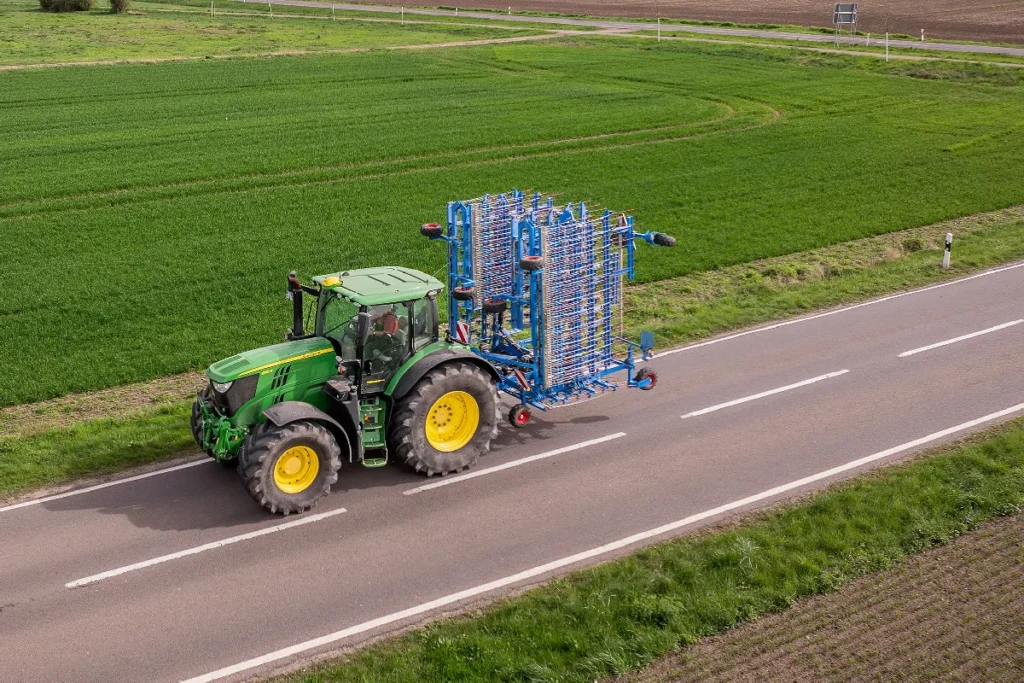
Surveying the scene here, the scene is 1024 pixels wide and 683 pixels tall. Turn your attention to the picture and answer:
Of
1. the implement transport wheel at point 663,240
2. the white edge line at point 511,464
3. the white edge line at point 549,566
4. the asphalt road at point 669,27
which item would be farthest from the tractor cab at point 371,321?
the asphalt road at point 669,27

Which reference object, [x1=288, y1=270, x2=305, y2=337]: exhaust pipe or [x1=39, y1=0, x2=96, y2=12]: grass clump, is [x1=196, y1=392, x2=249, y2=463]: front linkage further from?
[x1=39, y1=0, x2=96, y2=12]: grass clump

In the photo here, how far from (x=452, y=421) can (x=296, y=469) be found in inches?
91.6

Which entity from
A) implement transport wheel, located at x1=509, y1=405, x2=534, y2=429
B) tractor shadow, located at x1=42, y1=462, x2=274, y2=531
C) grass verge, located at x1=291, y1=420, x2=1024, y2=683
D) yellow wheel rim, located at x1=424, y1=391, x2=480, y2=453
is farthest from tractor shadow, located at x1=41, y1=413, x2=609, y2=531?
grass verge, located at x1=291, y1=420, x2=1024, y2=683

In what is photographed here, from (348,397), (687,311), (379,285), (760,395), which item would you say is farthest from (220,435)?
(687,311)

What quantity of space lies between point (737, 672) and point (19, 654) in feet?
23.9

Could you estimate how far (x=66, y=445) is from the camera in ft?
54.6

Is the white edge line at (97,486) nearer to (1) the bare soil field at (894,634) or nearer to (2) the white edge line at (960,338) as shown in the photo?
(1) the bare soil field at (894,634)

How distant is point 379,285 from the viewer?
15602 millimetres

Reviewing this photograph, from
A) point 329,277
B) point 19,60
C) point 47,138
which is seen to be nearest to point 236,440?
point 329,277

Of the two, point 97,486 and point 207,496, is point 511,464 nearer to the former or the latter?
point 207,496

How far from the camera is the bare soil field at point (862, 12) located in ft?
231

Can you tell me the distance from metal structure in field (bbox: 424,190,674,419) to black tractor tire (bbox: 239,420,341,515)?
2.88 meters

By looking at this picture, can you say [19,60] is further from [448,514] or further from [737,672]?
[737,672]

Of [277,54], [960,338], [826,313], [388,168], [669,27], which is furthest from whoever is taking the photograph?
[669,27]
